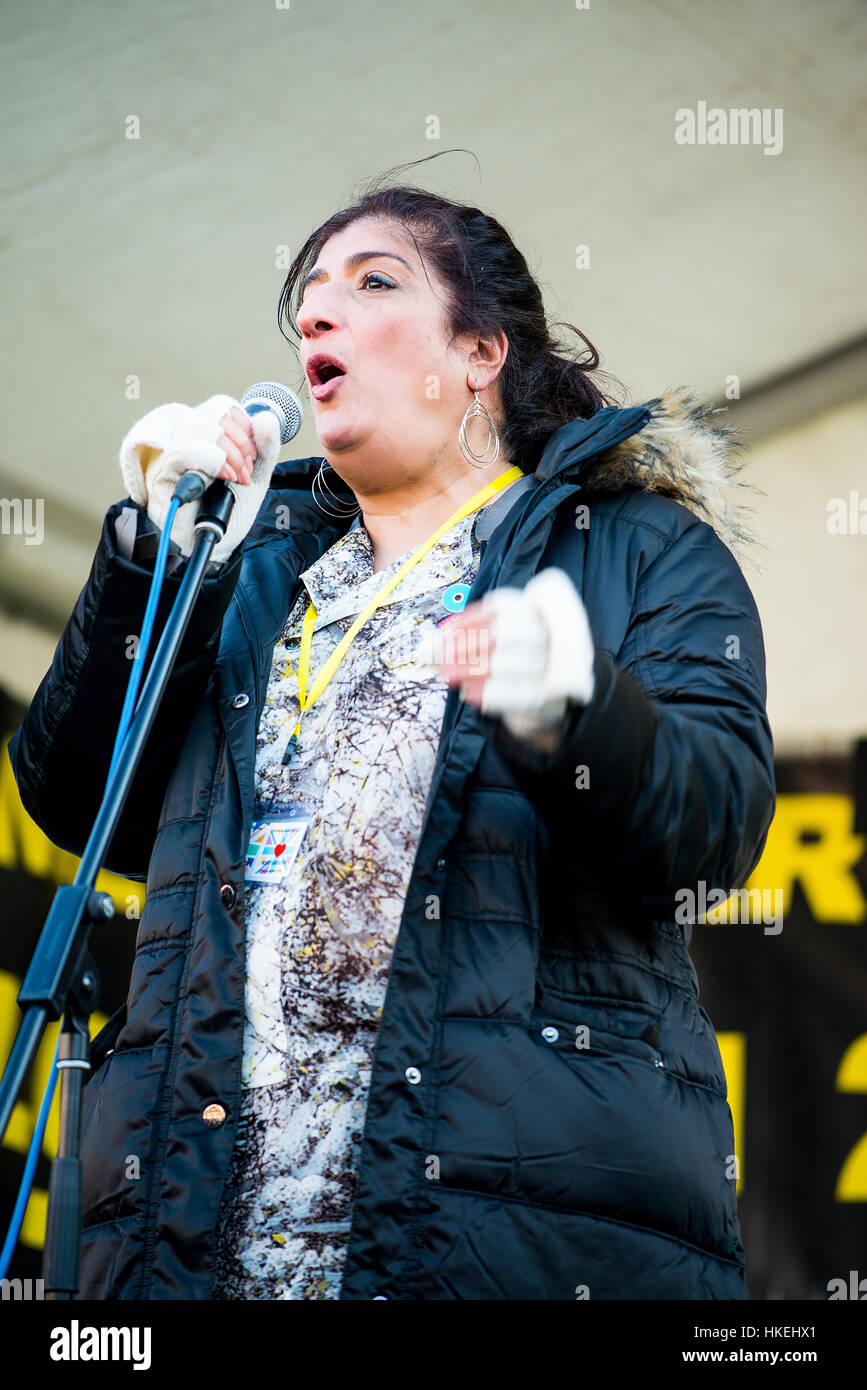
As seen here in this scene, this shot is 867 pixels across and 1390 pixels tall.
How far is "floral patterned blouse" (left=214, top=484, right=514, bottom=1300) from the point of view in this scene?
1431 mm

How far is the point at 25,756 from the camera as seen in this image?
1793 mm

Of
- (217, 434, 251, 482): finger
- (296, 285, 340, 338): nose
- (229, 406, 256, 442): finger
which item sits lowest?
(217, 434, 251, 482): finger

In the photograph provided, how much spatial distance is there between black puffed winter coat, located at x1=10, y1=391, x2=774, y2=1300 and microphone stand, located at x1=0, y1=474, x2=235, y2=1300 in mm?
320

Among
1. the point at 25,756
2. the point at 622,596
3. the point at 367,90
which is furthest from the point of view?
the point at 367,90

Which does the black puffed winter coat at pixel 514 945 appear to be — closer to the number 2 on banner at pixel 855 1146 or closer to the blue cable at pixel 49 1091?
the blue cable at pixel 49 1091

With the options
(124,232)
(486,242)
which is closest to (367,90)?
(124,232)

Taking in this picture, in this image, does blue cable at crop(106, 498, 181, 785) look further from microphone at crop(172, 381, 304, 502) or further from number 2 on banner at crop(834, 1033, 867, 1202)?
number 2 on banner at crop(834, 1033, 867, 1202)

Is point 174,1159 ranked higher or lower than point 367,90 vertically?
lower

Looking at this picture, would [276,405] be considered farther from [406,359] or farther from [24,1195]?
[24,1195]

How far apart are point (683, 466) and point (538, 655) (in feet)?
2.30

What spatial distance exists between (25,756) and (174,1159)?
595 mm

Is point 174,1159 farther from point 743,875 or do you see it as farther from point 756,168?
point 756,168

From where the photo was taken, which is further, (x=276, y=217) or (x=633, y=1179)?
(x=276, y=217)

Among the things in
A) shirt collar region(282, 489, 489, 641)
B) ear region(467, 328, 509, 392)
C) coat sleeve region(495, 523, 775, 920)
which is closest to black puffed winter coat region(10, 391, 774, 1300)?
coat sleeve region(495, 523, 775, 920)
